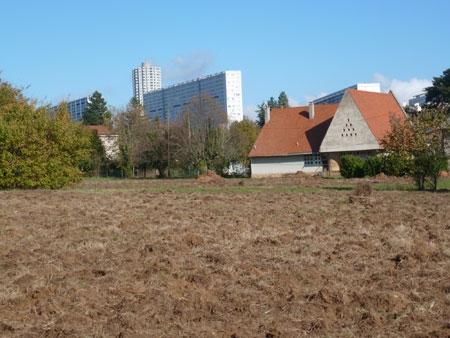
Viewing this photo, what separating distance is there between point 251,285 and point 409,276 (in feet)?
7.74

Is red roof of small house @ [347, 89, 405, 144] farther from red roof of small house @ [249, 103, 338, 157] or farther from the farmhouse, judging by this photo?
red roof of small house @ [249, 103, 338, 157]

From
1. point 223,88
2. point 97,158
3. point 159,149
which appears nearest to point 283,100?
point 97,158

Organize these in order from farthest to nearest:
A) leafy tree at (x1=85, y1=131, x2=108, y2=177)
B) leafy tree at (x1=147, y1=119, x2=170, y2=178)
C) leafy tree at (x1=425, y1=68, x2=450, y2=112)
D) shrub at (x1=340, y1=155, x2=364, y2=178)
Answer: leafy tree at (x1=425, y1=68, x2=450, y2=112) → leafy tree at (x1=85, y1=131, x2=108, y2=177) → leafy tree at (x1=147, y1=119, x2=170, y2=178) → shrub at (x1=340, y1=155, x2=364, y2=178)

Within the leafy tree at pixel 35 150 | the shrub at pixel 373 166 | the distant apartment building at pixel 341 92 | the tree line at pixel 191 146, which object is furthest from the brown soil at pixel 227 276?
the distant apartment building at pixel 341 92

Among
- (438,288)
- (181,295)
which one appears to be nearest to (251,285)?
(181,295)

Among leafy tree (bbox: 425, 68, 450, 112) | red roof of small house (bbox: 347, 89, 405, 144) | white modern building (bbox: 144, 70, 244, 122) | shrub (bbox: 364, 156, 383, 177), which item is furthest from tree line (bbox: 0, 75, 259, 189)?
white modern building (bbox: 144, 70, 244, 122)

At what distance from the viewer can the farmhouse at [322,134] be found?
167ft

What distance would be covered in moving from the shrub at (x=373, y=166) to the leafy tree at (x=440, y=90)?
36467mm

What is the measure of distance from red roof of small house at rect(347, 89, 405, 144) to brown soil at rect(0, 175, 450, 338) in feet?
117

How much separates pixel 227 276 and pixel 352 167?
114 ft

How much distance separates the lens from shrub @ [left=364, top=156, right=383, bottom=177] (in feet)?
134

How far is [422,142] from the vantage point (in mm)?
25609

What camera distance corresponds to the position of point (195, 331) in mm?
6469

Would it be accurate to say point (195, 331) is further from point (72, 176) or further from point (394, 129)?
point (72, 176)
